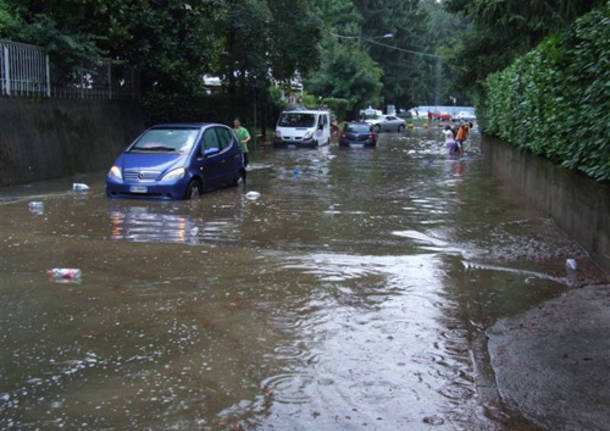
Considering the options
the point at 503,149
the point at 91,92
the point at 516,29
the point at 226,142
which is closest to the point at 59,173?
the point at 91,92

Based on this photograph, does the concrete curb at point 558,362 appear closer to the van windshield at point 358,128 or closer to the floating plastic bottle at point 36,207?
the floating plastic bottle at point 36,207

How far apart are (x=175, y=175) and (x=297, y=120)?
69.1ft

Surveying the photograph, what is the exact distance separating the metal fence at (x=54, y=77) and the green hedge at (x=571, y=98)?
1150 centimetres

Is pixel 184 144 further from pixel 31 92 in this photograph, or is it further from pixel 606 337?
pixel 606 337

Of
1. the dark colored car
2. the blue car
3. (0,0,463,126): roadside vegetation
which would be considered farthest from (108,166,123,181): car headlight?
the dark colored car

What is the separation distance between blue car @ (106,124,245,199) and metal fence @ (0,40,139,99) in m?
4.22

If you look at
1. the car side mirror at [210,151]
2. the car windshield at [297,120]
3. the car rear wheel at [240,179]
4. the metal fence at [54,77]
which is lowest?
the car rear wheel at [240,179]

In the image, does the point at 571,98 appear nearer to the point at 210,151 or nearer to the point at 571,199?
the point at 571,199

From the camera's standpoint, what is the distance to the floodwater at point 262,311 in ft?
15.1

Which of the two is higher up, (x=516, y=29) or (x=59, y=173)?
(x=516, y=29)

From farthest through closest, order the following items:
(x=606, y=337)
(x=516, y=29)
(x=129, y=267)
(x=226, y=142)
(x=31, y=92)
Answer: (x=516, y=29)
(x=31, y=92)
(x=226, y=142)
(x=129, y=267)
(x=606, y=337)

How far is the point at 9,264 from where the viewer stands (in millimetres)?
8508

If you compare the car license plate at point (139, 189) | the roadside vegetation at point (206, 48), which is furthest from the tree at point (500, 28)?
the car license plate at point (139, 189)

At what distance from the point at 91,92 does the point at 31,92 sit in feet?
11.1
